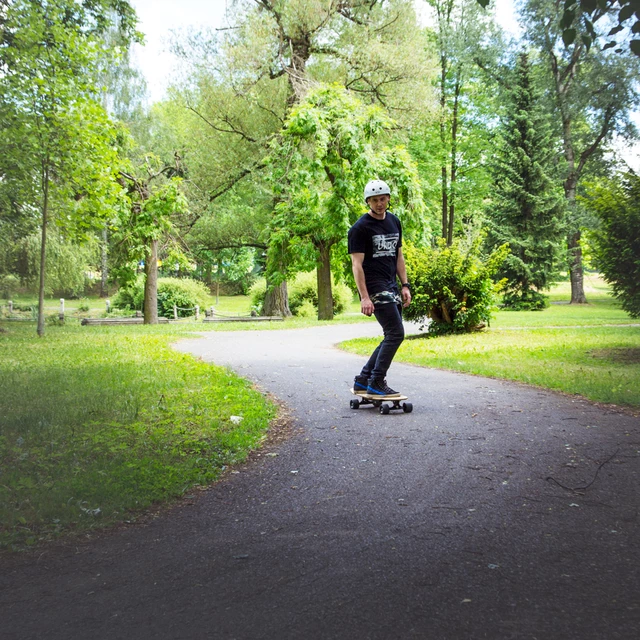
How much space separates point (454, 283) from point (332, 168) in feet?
26.2

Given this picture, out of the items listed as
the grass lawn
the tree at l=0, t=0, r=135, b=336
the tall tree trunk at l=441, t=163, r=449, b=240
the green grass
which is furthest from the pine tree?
the tree at l=0, t=0, r=135, b=336

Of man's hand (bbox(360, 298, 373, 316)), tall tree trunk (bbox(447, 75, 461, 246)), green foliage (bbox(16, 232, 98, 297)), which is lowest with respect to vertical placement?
man's hand (bbox(360, 298, 373, 316))

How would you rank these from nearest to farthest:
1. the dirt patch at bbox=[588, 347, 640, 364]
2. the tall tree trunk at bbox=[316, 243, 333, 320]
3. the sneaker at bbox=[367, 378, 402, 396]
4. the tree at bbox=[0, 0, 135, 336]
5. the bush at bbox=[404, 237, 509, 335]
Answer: the sneaker at bbox=[367, 378, 402, 396]
the dirt patch at bbox=[588, 347, 640, 364]
the tree at bbox=[0, 0, 135, 336]
the bush at bbox=[404, 237, 509, 335]
the tall tree trunk at bbox=[316, 243, 333, 320]

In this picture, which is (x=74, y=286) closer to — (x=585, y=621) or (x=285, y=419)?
(x=285, y=419)

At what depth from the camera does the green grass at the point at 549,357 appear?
28.0 feet

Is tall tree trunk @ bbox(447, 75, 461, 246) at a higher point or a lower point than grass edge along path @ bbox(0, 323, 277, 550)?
higher

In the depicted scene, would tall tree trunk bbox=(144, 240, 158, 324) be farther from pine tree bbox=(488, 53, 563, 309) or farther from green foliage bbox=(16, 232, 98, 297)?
pine tree bbox=(488, 53, 563, 309)

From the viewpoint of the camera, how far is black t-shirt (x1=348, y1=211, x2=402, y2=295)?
264 inches

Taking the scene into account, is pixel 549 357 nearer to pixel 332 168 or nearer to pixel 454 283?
pixel 454 283

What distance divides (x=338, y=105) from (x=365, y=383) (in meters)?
16.2

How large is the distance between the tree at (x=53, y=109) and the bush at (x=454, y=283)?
7.97 meters

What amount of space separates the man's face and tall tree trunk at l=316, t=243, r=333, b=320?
16.9m

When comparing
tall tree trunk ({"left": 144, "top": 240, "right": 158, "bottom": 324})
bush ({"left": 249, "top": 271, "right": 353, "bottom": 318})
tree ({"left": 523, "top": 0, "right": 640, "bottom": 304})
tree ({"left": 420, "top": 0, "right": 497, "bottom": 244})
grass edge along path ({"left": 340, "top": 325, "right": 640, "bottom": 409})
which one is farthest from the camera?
tree ({"left": 420, "top": 0, "right": 497, "bottom": 244})

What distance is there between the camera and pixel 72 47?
14828mm
